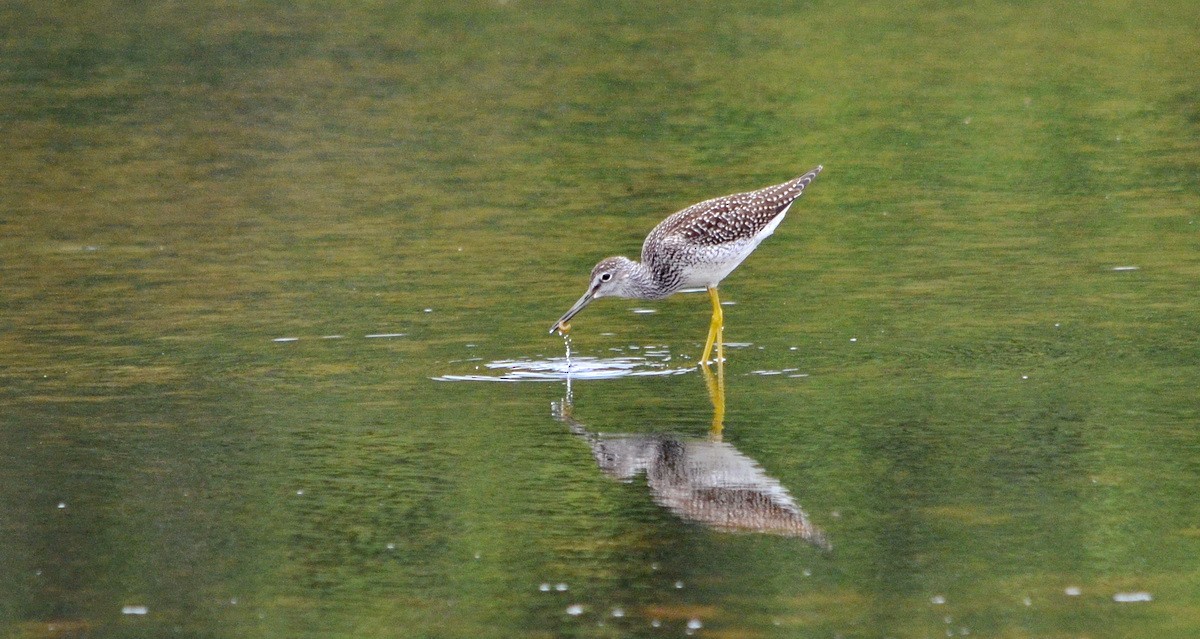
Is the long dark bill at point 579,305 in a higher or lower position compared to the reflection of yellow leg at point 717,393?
higher

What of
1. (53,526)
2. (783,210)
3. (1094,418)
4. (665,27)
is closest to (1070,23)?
(665,27)

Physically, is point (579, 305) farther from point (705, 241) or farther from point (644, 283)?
point (705, 241)

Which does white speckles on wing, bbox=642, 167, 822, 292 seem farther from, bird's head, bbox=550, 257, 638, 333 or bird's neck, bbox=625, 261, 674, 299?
bird's head, bbox=550, 257, 638, 333

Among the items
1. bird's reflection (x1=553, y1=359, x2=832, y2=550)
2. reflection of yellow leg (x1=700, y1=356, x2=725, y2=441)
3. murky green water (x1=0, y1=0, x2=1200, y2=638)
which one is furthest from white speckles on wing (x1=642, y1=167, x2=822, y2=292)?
bird's reflection (x1=553, y1=359, x2=832, y2=550)

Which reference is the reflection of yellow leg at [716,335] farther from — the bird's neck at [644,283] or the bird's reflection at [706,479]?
the bird's reflection at [706,479]

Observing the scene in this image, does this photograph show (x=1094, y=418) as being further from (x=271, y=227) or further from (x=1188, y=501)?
(x=271, y=227)

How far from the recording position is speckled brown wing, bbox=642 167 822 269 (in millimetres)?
12328

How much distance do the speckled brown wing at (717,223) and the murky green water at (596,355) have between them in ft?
2.03

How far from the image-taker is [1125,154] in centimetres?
1798

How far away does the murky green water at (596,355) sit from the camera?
7.87 meters

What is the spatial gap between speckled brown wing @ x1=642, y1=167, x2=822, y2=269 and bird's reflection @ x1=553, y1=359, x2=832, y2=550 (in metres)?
2.06

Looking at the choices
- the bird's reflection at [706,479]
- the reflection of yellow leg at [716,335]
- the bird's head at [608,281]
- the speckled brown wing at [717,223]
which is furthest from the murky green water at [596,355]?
the speckled brown wing at [717,223]

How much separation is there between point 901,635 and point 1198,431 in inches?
124

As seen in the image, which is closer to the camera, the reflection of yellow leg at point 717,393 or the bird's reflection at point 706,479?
the bird's reflection at point 706,479
